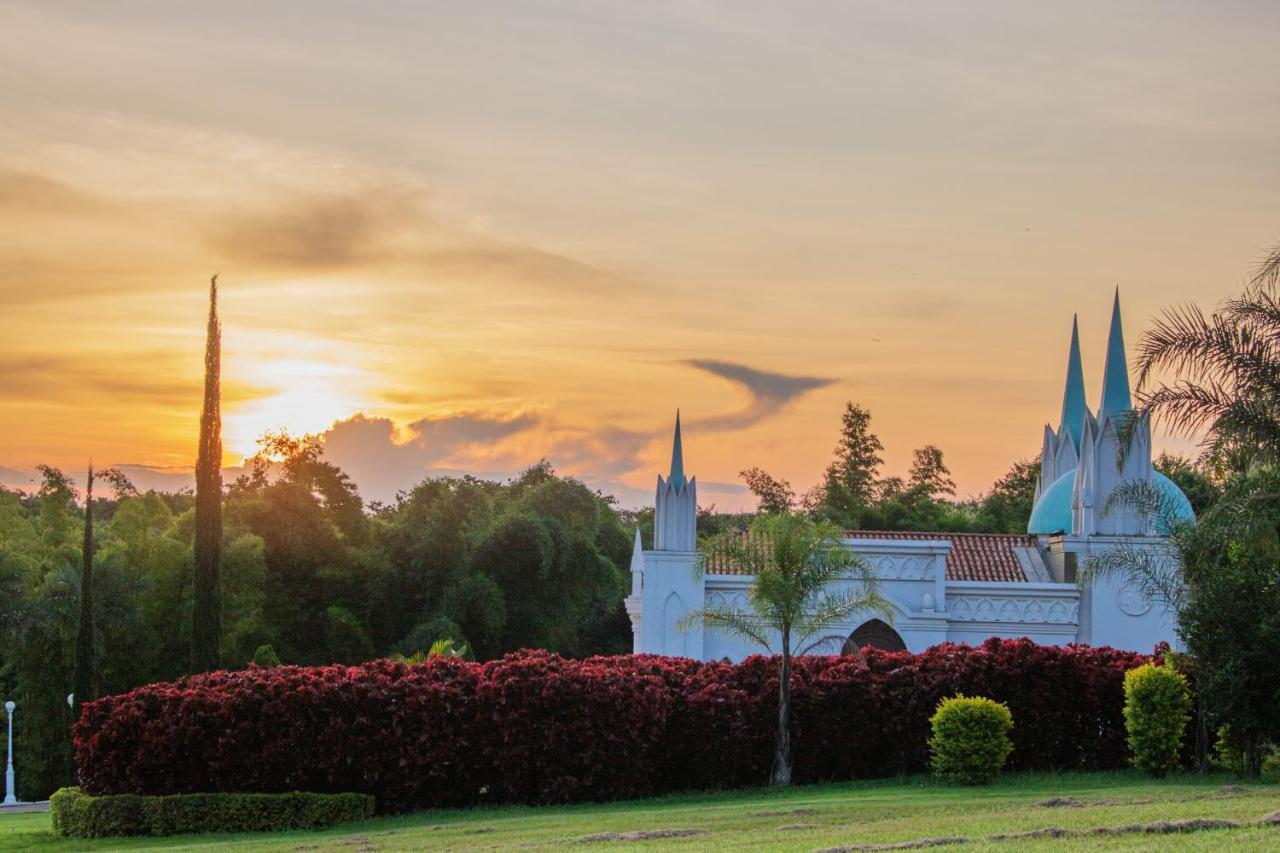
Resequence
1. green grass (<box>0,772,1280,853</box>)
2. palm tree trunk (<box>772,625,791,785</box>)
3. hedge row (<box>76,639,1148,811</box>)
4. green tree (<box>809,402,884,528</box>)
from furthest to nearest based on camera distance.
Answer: green tree (<box>809,402,884,528</box>) < palm tree trunk (<box>772,625,791,785</box>) < hedge row (<box>76,639,1148,811</box>) < green grass (<box>0,772,1280,853</box>)

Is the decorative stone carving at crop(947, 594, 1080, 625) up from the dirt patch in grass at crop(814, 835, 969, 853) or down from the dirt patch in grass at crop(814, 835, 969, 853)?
up

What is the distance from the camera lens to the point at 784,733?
72.4 feet

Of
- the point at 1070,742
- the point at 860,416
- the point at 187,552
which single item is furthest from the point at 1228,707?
the point at 860,416

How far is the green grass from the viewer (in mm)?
14805

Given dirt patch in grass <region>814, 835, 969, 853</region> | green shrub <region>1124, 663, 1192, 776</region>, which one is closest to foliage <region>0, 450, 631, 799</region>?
green shrub <region>1124, 663, 1192, 776</region>

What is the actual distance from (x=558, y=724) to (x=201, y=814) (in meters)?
4.84

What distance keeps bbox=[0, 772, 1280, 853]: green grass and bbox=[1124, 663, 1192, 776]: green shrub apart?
40cm

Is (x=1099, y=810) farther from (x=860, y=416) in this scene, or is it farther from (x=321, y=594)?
(x=860, y=416)

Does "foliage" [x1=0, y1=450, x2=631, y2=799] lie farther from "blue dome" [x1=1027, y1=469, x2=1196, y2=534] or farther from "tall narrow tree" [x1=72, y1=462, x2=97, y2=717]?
"blue dome" [x1=1027, y1=469, x2=1196, y2=534]

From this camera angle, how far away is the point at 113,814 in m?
20.0

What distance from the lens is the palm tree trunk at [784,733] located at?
22031 mm

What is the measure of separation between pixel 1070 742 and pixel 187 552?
29.3m

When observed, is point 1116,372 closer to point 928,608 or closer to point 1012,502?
point 928,608

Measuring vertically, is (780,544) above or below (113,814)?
above
